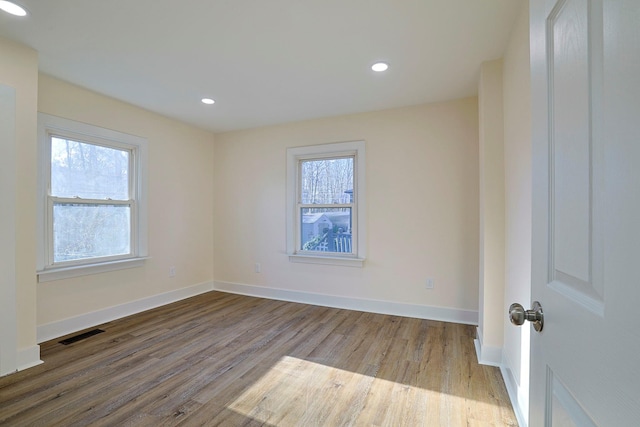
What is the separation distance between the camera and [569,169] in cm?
66

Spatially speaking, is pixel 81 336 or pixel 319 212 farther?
pixel 319 212

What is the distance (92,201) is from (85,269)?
2.31 ft

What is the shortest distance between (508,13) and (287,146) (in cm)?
280

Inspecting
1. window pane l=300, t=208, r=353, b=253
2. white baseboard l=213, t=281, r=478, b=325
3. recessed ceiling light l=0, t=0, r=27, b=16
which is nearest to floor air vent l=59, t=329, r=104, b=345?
white baseboard l=213, t=281, r=478, b=325

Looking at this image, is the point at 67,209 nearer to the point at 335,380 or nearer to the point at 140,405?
the point at 140,405

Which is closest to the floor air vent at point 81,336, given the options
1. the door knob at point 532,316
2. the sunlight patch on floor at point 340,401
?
the sunlight patch on floor at point 340,401

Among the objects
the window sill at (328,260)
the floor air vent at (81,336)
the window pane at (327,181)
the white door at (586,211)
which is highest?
the window pane at (327,181)

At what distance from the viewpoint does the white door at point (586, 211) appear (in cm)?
46

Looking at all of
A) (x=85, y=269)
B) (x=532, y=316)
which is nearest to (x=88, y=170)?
(x=85, y=269)

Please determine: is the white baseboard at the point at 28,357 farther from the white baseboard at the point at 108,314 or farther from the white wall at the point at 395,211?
the white wall at the point at 395,211

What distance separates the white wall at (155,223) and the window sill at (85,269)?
0.05 metres

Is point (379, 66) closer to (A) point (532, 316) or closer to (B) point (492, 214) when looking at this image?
(B) point (492, 214)

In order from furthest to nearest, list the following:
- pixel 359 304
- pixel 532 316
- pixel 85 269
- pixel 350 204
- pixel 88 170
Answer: pixel 350 204 < pixel 359 304 < pixel 88 170 < pixel 85 269 < pixel 532 316

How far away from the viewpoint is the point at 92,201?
3152 millimetres
